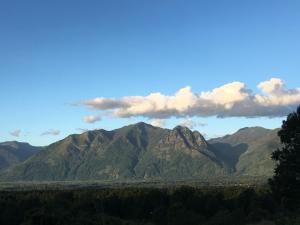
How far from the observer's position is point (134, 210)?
12925cm

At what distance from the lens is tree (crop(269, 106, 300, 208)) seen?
52.8 m

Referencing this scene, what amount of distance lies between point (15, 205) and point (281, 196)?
273 feet

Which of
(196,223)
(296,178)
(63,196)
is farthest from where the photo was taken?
(63,196)

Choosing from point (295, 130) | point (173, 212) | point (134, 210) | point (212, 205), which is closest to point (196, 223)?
point (173, 212)

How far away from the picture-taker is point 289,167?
5328 centimetres

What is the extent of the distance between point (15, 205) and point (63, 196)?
3453 centimetres

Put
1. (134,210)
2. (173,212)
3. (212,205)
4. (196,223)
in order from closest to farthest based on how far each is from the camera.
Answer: (196,223), (173,212), (212,205), (134,210)

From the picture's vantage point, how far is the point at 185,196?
134m

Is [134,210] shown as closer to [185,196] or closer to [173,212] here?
[185,196]

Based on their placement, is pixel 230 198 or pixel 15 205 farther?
pixel 230 198

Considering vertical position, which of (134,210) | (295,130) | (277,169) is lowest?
(134,210)

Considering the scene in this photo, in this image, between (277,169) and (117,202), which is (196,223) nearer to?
(277,169)

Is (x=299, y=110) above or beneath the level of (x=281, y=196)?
above

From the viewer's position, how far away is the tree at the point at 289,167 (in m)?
52.8
